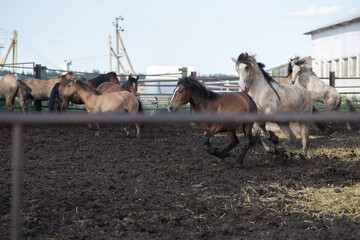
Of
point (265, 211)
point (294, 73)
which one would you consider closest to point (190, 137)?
point (294, 73)

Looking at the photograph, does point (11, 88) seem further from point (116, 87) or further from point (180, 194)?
point (180, 194)

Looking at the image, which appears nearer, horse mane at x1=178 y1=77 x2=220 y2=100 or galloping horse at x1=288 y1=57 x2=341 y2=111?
horse mane at x1=178 y1=77 x2=220 y2=100

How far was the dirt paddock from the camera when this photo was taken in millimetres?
4000

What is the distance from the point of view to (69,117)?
1.47 meters

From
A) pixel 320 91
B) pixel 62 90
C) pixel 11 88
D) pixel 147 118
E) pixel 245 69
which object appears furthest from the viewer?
pixel 11 88

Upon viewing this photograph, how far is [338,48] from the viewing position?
27281mm

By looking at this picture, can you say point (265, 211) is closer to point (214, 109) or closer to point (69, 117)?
point (214, 109)

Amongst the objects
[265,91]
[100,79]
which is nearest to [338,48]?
[100,79]

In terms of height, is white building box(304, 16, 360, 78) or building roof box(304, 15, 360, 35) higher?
building roof box(304, 15, 360, 35)

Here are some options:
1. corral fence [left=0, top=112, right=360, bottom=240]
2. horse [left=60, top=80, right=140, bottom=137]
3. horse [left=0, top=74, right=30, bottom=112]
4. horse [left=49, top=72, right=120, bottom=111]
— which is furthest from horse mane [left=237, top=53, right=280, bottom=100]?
horse [left=0, top=74, right=30, bottom=112]

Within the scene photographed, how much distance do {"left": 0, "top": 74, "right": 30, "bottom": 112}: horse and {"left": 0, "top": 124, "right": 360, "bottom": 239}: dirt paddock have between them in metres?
4.99

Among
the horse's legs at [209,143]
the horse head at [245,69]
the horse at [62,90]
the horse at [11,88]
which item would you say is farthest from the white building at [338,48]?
the horse's legs at [209,143]

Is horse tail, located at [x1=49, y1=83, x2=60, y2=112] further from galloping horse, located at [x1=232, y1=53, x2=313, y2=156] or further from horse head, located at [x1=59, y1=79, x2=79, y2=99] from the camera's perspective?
galloping horse, located at [x1=232, y1=53, x2=313, y2=156]

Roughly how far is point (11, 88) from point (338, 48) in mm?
19415
